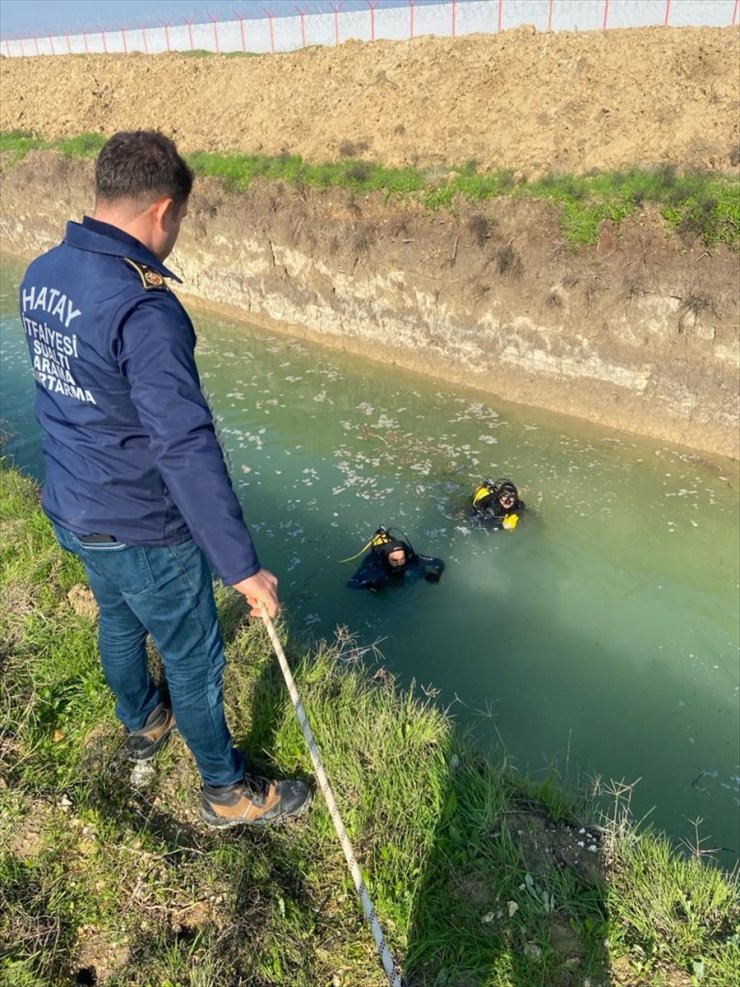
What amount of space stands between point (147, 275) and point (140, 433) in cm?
44

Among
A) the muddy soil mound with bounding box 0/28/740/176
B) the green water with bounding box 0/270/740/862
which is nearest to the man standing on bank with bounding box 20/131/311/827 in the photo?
the green water with bounding box 0/270/740/862

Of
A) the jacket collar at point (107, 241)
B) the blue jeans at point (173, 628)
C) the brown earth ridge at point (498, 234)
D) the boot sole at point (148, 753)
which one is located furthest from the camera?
the brown earth ridge at point (498, 234)

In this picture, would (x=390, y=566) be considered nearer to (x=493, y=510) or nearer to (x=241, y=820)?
(x=493, y=510)

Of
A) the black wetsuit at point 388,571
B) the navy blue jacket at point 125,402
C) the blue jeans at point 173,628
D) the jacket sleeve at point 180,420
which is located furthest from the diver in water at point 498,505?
the jacket sleeve at point 180,420

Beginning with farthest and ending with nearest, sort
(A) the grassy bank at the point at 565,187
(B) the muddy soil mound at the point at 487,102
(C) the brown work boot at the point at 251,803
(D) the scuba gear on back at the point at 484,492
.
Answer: (B) the muddy soil mound at the point at 487,102
(A) the grassy bank at the point at 565,187
(D) the scuba gear on back at the point at 484,492
(C) the brown work boot at the point at 251,803

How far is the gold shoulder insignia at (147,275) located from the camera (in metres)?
1.73

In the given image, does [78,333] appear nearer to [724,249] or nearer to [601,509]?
[601,509]

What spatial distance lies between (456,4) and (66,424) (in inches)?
722

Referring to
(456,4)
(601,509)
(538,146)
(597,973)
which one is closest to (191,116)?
(456,4)

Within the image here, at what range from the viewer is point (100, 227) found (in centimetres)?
182

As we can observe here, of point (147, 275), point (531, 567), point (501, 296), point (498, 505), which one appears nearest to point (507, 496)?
point (498, 505)

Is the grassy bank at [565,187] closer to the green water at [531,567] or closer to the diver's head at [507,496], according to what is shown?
the green water at [531,567]

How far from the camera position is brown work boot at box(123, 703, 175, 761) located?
2627 mm

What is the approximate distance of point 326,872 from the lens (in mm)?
2301
